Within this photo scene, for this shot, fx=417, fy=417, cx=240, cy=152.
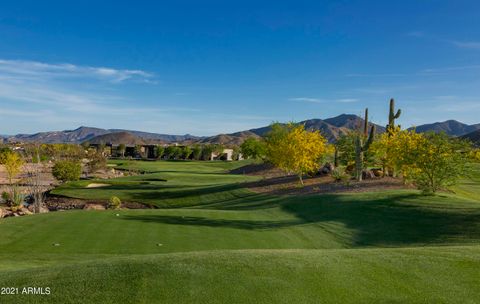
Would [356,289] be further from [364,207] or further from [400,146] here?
[400,146]

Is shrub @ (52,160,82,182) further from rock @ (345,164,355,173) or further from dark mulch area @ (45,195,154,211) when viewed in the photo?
rock @ (345,164,355,173)

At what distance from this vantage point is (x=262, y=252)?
11836 mm

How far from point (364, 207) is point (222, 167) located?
72935 millimetres

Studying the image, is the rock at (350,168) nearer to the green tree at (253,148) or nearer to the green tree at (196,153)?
the green tree at (253,148)

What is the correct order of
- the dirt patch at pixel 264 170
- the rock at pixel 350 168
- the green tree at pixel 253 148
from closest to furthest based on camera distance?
1. the rock at pixel 350 168
2. the dirt patch at pixel 264 170
3. the green tree at pixel 253 148

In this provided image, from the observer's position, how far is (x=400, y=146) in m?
28.1

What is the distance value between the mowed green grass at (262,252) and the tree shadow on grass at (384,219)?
0.06 meters

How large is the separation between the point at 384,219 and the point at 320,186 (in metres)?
13.4

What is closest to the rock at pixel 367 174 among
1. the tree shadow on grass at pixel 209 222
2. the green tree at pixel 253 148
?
the tree shadow on grass at pixel 209 222

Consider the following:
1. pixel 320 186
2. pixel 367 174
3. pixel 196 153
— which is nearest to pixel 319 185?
pixel 320 186

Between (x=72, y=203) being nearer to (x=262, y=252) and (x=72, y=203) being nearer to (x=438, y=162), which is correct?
(x=438, y=162)

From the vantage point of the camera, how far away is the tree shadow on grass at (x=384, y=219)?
18.1 m

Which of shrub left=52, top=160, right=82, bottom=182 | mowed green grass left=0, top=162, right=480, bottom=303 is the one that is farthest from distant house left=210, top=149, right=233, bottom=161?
mowed green grass left=0, top=162, right=480, bottom=303

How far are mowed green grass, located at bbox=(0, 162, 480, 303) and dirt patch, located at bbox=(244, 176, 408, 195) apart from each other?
218 cm
